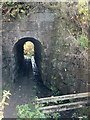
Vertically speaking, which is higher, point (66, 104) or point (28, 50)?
point (28, 50)

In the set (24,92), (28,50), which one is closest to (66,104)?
(24,92)

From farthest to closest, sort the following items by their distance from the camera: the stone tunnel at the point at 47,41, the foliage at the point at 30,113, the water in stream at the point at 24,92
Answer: the stone tunnel at the point at 47,41 < the water in stream at the point at 24,92 < the foliage at the point at 30,113

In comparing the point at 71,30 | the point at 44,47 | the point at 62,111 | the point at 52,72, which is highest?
the point at 71,30

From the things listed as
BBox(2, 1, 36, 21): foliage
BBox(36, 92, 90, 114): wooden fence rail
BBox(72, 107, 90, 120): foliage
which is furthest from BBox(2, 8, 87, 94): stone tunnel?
BBox(36, 92, 90, 114): wooden fence rail

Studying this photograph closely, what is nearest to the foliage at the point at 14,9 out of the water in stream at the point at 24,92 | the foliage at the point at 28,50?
the water in stream at the point at 24,92

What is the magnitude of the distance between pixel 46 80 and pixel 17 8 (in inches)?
138

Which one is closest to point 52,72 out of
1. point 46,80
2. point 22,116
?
point 46,80

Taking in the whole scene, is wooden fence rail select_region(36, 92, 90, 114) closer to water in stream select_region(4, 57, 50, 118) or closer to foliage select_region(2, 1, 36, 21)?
water in stream select_region(4, 57, 50, 118)

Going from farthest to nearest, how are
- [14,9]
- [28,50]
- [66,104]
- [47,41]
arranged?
[28,50], [47,41], [14,9], [66,104]

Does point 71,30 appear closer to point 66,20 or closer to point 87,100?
point 66,20

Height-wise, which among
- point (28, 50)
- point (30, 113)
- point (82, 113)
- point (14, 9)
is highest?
point (14, 9)

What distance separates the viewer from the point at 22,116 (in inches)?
255

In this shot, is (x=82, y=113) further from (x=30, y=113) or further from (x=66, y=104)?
(x=30, y=113)

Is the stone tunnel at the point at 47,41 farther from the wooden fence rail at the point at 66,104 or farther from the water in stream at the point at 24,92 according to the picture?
the wooden fence rail at the point at 66,104
